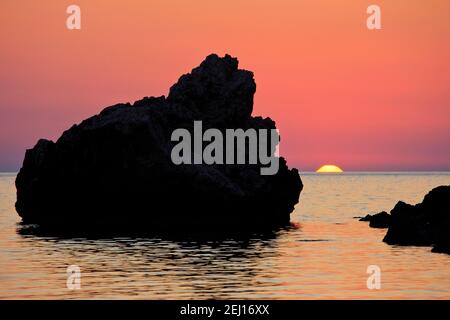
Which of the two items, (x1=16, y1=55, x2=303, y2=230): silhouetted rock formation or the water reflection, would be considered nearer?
the water reflection

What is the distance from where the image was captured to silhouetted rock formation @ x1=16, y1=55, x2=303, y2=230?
78000 millimetres

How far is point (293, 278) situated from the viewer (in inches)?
1681

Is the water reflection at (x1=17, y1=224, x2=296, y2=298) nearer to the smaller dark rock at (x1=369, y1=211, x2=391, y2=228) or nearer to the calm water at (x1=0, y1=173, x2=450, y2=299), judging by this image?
the calm water at (x1=0, y1=173, x2=450, y2=299)

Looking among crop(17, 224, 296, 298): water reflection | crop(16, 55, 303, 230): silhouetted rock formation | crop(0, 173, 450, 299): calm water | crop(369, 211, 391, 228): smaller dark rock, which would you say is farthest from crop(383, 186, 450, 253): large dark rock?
crop(16, 55, 303, 230): silhouetted rock formation

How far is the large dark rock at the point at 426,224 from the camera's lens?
54.3 meters

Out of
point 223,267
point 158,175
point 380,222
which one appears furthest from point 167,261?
point 380,222

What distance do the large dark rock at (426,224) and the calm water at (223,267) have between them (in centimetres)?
141

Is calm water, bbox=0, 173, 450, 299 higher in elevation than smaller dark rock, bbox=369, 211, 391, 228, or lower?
higher

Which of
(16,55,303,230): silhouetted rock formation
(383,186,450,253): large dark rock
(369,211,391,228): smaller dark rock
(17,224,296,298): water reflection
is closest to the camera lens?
(17,224,296,298): water reflection

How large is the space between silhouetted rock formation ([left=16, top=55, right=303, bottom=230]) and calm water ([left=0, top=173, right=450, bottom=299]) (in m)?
10.3

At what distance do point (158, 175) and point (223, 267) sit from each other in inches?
1214

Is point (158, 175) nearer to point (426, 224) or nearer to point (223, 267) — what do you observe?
point (426, 224)

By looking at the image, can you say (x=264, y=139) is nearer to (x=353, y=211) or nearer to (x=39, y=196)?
(x=39, y=196)

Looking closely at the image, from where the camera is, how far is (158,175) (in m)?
77.7
